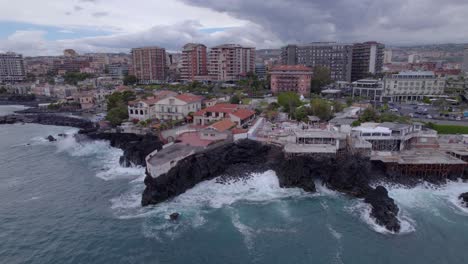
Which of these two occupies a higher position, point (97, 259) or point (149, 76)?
point (149, 76)

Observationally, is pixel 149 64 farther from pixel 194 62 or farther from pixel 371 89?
pixel 371 89

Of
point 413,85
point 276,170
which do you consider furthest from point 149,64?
point 276,170

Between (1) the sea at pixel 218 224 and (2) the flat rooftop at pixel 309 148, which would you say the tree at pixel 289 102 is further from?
(1) the sea at pixel 218 224

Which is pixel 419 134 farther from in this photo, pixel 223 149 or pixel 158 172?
pixel 158 172

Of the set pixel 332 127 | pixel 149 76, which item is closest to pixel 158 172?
pixel 332 127

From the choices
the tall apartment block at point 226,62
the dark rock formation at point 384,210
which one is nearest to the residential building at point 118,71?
the tall apartment block at point 226,62

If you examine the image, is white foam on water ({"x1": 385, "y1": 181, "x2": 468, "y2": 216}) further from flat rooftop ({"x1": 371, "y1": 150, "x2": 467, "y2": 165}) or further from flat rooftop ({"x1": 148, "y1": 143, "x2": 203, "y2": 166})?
flat rooftop ({"x1": 148, "y1": 143, "x2": 203, "y2": 166})
